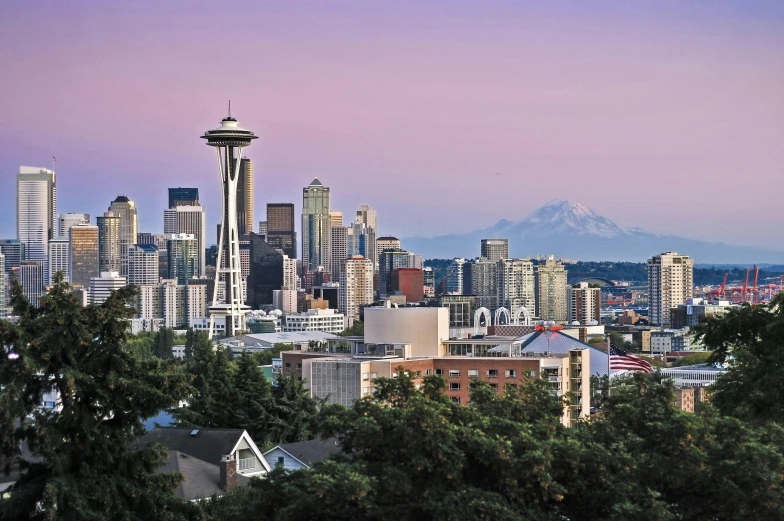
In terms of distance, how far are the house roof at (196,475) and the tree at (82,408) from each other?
8.04m

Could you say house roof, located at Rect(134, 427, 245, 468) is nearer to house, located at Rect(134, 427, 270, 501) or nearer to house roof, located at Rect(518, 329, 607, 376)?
house, located at Rect(134, 427, 270, 501)

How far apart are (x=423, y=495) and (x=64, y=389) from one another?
5416 mm

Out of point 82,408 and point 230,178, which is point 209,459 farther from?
point 230,178

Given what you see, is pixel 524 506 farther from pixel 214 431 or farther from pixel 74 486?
pixel 214 431

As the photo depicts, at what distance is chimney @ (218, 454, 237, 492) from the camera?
1193 inches

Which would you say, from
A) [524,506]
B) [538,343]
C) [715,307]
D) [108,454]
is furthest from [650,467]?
[715,307]

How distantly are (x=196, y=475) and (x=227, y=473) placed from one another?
2.20ft

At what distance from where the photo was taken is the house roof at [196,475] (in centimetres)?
2947

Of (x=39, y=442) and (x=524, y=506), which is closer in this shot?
(x=524, y=506)

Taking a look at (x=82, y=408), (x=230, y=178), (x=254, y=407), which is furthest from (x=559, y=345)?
(x=230, y=178)

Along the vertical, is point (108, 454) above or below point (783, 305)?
below

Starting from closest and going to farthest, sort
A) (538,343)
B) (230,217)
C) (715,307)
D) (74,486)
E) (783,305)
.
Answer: (74,486), (783,305), (538,343), (230,217), (715,307)

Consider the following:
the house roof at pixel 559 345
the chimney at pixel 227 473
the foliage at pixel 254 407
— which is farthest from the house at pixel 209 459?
the house roof at pixel 559 345

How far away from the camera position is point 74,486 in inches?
787
